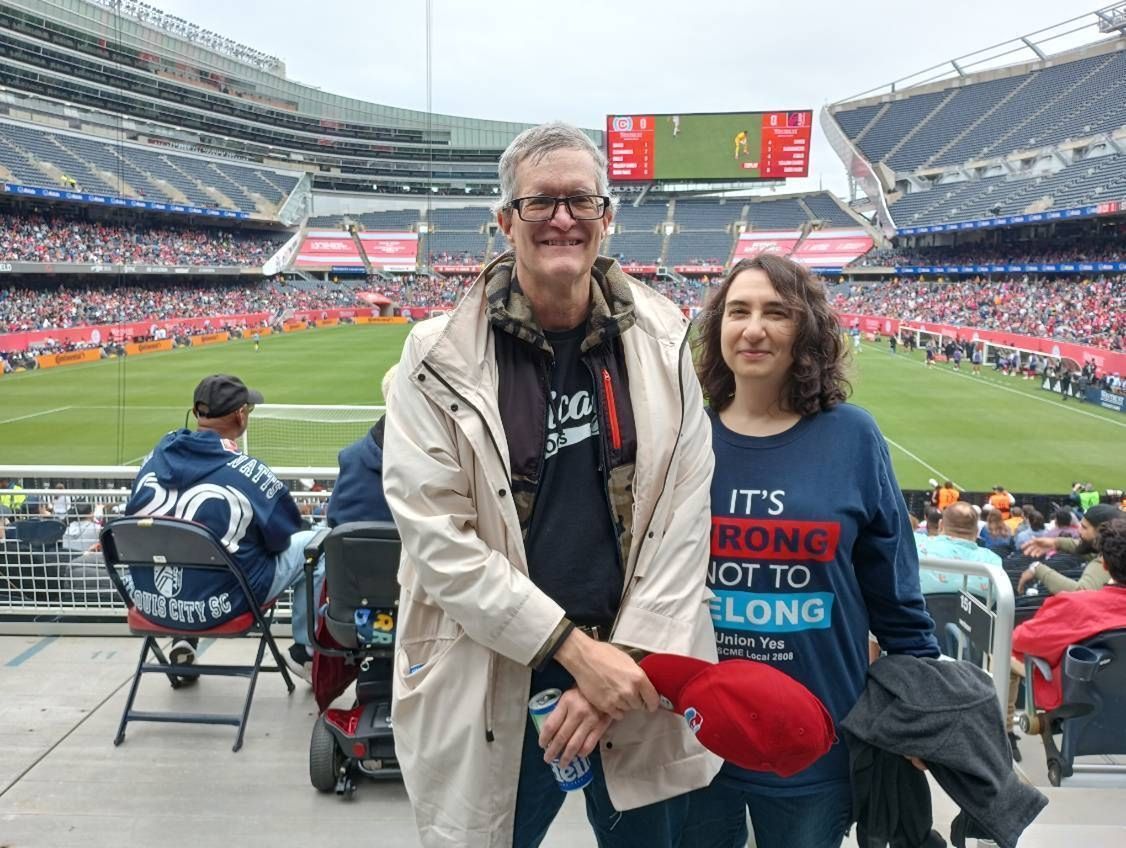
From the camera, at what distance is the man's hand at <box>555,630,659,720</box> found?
4.62ft

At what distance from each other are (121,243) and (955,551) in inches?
1841

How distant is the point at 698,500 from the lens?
153 centimetres

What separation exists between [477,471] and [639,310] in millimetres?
537

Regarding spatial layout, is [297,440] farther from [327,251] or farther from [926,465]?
[327,251]

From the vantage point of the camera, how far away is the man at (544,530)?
4.68 feet

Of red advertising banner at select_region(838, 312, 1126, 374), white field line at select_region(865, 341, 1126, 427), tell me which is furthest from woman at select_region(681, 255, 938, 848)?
white field line at select_region(865, 341, 1126, 427)

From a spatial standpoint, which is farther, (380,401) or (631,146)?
(631,146)

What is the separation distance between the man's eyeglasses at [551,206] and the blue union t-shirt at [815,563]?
2.02 ft

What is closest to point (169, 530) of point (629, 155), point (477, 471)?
point (477, 471)

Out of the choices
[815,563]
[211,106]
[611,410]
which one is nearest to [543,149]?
[611,410]

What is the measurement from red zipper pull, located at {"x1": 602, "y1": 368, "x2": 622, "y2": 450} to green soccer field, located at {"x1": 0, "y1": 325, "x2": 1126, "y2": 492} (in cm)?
971

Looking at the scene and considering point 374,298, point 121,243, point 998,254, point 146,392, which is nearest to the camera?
point 146,392

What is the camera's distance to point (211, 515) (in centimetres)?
279

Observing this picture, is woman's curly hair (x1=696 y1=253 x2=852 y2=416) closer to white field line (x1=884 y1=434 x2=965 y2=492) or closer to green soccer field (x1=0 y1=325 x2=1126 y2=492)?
green soccer field (x1=0 y1=325 x2=1126 y2=492)
